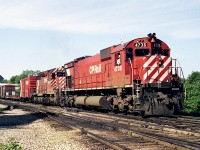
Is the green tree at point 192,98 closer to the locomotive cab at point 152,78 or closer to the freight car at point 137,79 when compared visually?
the freight car at point 137,79

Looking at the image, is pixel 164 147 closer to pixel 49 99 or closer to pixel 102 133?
pixel 102 133

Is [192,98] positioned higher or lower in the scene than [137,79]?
lower

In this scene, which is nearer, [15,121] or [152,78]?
[152,78]

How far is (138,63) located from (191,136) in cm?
736

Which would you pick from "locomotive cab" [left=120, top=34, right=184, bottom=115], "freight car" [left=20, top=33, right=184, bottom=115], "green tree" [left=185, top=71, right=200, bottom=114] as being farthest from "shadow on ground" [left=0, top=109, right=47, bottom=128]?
"green tree" [left=185, top=71, right=200, bottom=114]

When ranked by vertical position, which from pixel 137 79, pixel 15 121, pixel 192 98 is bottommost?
pixel 15 121

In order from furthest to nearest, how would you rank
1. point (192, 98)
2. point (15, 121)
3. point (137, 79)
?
1. point (192, 98)
2. point (15, 121)
3. point (137, 79)

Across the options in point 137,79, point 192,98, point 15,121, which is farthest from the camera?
point 192,98

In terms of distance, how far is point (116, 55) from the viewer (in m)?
18.6

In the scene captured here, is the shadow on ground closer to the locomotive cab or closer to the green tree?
the locomotive cab

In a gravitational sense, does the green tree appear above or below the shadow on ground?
above

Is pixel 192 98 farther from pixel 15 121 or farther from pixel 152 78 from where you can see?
pixel 15 121

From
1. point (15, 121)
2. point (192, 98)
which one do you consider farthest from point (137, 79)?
point (192, 98)

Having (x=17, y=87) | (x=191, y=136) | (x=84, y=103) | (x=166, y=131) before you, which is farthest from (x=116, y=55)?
(x=17, y=87)
